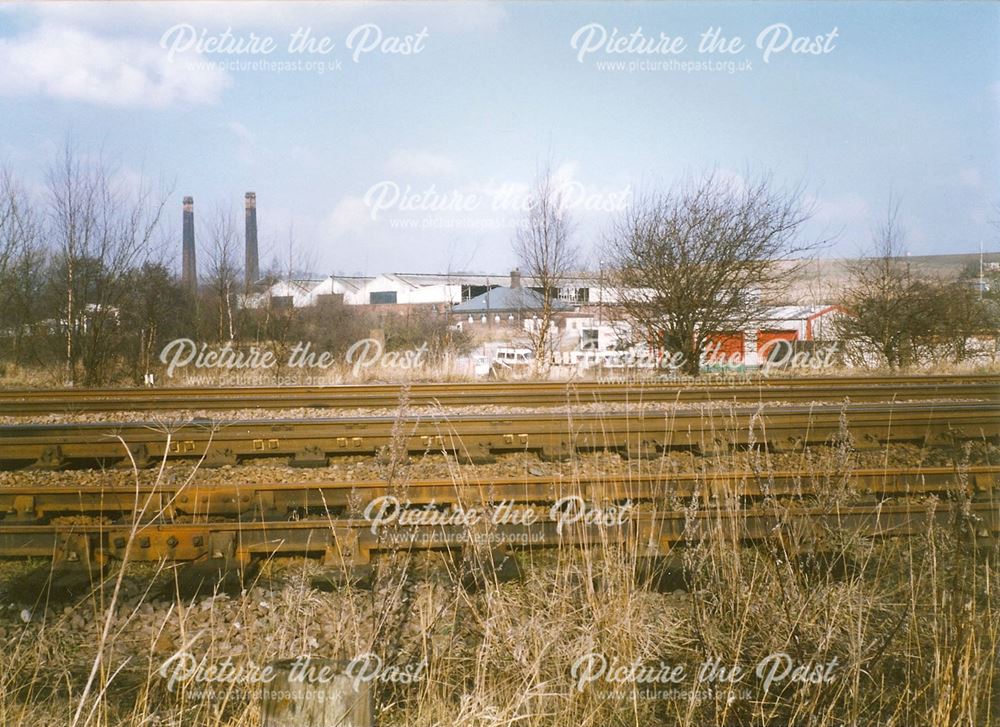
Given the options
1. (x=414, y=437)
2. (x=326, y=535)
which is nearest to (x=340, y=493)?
(x=326, y=535)

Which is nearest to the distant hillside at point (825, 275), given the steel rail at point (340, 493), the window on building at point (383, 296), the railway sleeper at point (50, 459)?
the steel rail at point (340, 493)

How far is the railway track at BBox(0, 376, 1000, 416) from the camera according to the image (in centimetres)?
1036

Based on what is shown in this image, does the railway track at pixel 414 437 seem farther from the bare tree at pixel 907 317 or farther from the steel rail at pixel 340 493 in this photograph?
the bare tree at pixel 907 317

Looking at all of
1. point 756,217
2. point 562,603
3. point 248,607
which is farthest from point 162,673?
point 756,217

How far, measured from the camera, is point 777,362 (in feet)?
65.2

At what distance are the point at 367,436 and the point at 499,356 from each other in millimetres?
15954

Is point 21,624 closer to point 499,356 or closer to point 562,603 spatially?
point 562,603

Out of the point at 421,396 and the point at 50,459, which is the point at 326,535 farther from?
the point at 421,396

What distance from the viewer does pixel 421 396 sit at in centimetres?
1088

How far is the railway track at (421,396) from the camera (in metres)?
10.4

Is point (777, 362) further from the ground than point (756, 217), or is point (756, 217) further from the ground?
point (756, 217)

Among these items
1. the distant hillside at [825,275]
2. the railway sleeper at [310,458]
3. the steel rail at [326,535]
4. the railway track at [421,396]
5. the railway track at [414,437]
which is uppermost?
the distant hillside at [825,275]

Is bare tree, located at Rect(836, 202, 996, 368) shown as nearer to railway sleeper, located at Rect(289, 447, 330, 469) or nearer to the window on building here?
railway sleeper, located at Rect(289, 447, 330, 469)

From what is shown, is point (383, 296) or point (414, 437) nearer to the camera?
point (414, 437)
